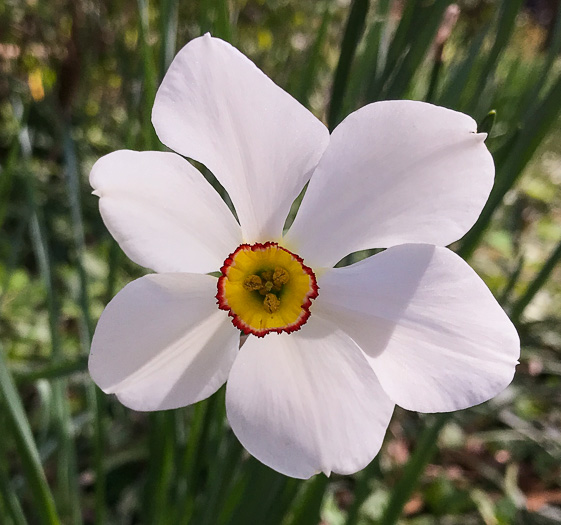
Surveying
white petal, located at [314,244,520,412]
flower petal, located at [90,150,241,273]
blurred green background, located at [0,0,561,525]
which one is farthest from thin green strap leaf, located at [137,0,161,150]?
white petal, located at [314,244,520,412]

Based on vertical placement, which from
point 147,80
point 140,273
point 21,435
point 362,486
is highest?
point 147,80

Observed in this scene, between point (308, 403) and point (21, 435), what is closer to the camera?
point (308, 403)

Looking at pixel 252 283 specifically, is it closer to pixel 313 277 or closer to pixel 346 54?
pixel 313 277

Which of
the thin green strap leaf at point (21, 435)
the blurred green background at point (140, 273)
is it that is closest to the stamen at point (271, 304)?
the blurred green background at point (140, 273)

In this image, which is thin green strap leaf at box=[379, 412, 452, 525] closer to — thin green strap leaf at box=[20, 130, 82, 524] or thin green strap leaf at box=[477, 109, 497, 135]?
thin green strap leaf at box=[477, 109, 497, 135]

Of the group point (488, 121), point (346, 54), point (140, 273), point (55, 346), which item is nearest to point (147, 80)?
point (346, 54)

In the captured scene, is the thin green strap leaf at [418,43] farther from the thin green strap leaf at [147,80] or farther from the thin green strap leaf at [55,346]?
the thin green strap leaf at [55,346]

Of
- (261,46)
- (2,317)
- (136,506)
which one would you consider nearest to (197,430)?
(136,506)
